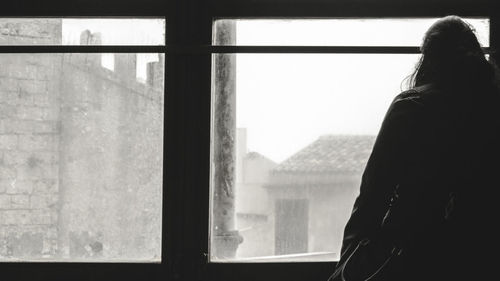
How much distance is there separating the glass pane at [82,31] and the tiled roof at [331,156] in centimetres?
66

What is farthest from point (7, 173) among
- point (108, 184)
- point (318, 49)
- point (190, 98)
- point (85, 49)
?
point (318, 49)

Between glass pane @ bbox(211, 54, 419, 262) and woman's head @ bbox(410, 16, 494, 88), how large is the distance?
2.18 ft

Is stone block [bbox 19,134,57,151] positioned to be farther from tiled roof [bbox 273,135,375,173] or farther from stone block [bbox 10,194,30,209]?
tiled roof [bbox 273,135,375,173]

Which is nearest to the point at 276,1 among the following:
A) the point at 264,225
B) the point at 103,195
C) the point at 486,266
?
the point at 264,225

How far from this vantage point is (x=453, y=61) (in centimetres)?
137

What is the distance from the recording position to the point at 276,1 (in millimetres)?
2117

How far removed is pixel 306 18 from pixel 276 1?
0.42 feet

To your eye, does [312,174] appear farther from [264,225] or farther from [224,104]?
[224,104]

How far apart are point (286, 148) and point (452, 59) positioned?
0.84 m

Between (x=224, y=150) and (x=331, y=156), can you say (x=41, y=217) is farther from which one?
(x=331, y=156)

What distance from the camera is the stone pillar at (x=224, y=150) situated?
82.3 inches

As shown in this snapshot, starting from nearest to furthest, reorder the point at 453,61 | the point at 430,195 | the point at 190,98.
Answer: the point at 430,195 → the point at 453,61 → the point at 190,98

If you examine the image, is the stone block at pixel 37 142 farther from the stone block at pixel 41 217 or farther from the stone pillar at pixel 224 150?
the stone pillar at pixel 224 150

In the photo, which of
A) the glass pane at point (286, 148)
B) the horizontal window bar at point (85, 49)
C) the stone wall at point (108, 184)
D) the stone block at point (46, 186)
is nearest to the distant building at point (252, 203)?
the glass pane at point (286, 148)
